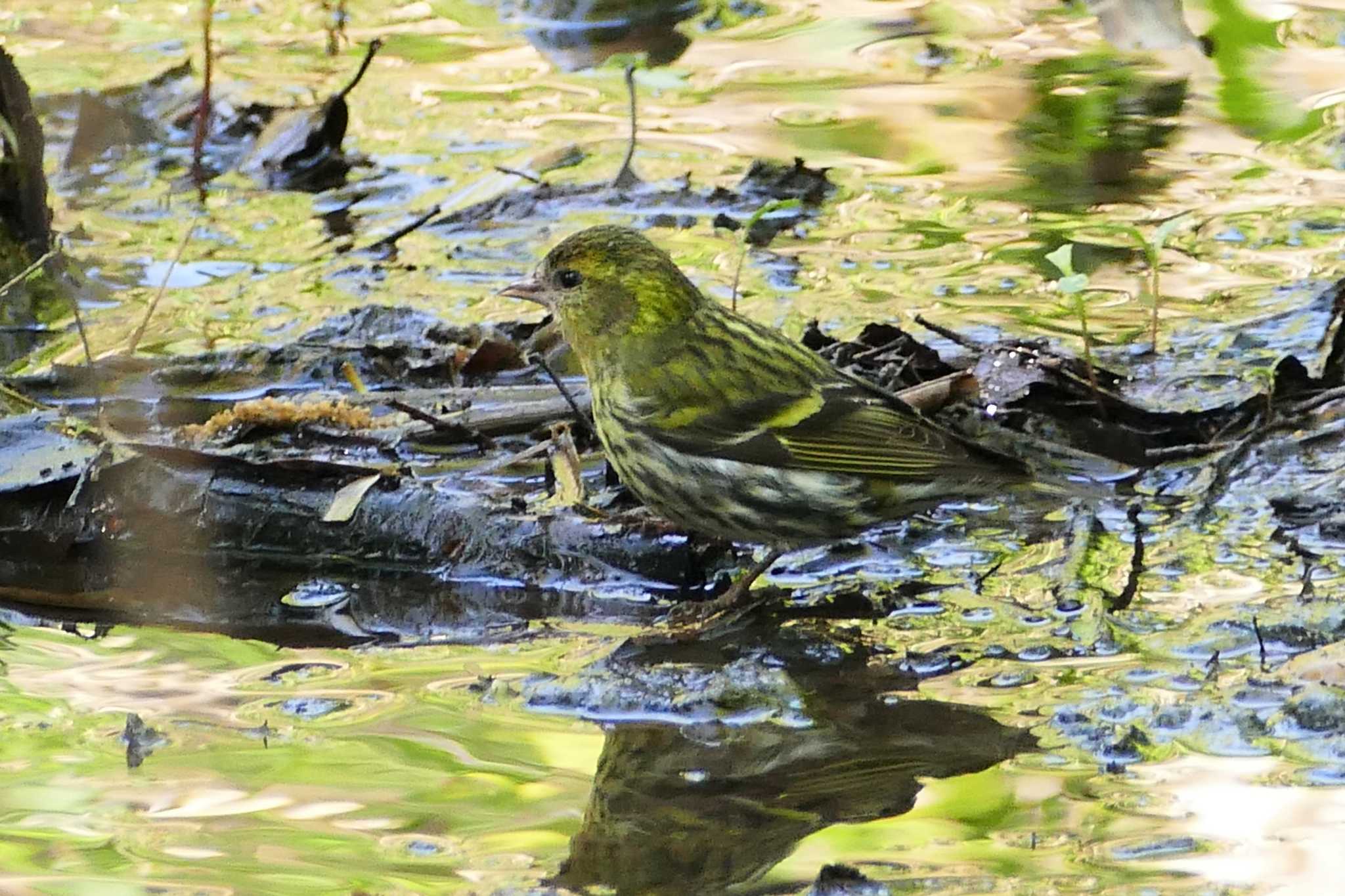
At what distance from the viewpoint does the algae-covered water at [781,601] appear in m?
3.12

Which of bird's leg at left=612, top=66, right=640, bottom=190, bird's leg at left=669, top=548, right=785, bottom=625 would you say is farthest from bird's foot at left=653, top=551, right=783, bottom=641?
bird's leg at left=612, top=66, right=640, bottom=190

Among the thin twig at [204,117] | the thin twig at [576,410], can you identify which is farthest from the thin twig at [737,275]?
the thin twig at [204,117]

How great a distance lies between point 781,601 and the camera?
14.4 feet

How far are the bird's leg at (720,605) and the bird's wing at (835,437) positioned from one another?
1.10 feet

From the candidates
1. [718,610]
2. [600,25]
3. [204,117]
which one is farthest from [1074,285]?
[600,25]

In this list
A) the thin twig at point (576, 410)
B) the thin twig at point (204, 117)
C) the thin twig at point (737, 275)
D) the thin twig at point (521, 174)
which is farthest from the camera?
the thin twig at point (204, 117)

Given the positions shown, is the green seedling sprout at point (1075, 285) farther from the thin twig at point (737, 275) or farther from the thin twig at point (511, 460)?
the thin twig at point (511, 460)

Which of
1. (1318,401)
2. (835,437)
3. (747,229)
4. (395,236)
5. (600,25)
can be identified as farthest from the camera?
(600,25)

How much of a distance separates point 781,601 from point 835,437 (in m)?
0.50

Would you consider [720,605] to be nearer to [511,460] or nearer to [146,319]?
[511,460]

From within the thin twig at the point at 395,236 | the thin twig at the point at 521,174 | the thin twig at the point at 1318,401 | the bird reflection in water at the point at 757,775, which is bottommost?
the thin twig at the point at 395,236

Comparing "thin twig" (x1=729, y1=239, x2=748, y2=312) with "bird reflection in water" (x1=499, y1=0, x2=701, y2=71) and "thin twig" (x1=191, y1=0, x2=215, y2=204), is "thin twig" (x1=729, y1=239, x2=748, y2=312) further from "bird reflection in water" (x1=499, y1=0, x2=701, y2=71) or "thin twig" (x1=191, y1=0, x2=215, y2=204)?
"bird reflection in water" (x1=499, y1=0, x2=701, y2=71)

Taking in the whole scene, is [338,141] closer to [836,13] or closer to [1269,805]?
[836,13]

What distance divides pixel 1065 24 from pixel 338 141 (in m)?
3.74
